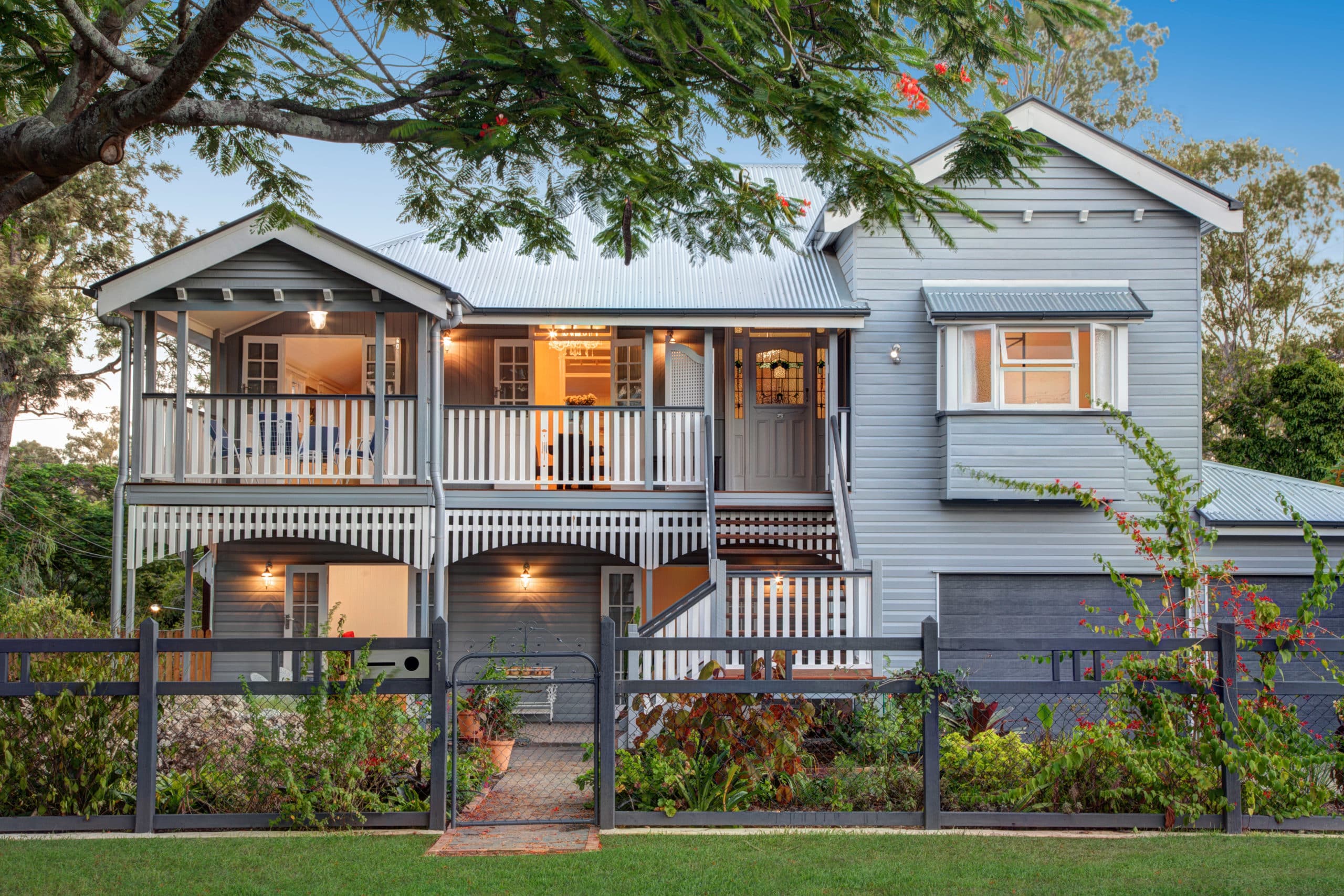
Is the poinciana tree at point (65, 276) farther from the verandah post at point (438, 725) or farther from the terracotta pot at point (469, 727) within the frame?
the verandah post at point (438, 725)

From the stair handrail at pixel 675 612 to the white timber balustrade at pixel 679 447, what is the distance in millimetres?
2689

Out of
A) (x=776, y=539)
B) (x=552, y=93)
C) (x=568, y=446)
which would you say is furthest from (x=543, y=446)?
(x=552, y=93)

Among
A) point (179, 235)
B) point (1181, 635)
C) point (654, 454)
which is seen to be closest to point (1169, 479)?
point (1181, 635)

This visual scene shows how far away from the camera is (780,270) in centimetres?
1429

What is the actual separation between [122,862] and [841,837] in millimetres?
4377

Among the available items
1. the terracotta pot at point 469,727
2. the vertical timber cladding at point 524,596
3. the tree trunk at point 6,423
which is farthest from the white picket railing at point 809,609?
the tree trunk at point 6,423

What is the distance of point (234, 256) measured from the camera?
12.1 m

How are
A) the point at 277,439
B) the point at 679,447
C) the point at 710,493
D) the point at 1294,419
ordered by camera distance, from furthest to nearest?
the point at 1294,419, the point at 679,447, the point at 710,493, the point at 277,439

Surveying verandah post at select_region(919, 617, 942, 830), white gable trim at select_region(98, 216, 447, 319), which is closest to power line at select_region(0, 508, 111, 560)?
white gable trim at select_region(98, 216, 447, 319)

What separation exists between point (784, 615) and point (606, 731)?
144 inches

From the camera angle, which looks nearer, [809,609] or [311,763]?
[311,763]

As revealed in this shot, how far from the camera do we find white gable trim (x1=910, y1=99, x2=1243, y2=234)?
42.8ft

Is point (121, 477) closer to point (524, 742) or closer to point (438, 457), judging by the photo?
point (438, 457)

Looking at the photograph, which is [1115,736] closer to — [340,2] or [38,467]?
[340,2]
